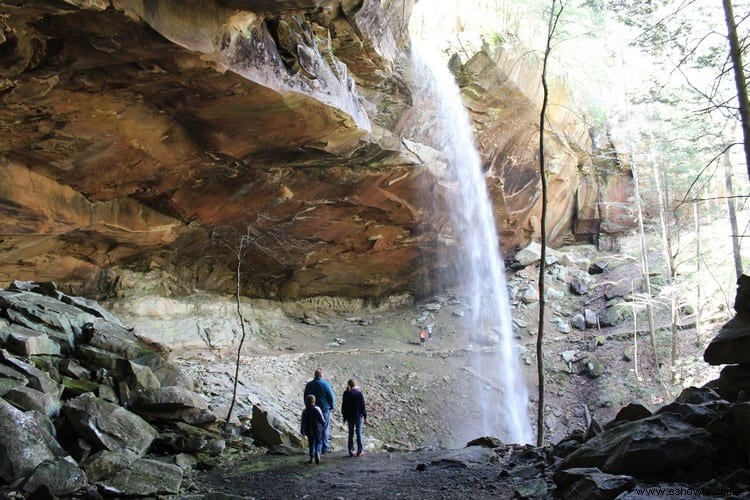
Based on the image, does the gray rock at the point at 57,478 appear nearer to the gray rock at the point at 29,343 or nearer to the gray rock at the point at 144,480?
the gray rock at the point at 144,480

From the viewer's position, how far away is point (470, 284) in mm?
24203

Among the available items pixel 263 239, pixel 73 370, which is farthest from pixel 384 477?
pixel 263 239

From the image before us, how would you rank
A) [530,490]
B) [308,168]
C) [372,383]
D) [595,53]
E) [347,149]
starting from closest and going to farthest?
[530,490] → [347,149] → [308,168] → [372,383] → [595,53]

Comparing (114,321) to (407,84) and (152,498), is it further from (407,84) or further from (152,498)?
(407,84)

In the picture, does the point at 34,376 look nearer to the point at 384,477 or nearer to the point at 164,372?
the point at 164,372

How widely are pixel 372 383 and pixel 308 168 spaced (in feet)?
22.8

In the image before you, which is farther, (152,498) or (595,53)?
(595,53)

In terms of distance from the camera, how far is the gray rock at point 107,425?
7.00 meters

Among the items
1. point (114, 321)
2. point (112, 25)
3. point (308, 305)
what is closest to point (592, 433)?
point (112, 25)

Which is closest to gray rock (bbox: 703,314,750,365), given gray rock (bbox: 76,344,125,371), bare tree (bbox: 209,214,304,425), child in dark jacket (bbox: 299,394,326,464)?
child in dark jacket (bbox: 299,394,326,464)

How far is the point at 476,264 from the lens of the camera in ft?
79.4

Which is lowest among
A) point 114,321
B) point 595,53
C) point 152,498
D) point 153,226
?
point 152,498

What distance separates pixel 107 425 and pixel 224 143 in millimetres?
6220

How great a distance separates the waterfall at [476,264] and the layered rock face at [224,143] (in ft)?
2.36
